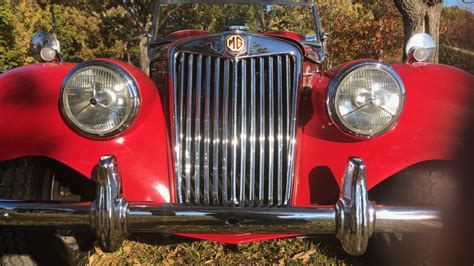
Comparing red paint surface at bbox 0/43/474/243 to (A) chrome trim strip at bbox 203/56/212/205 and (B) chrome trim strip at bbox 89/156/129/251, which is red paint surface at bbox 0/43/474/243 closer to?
(A) chrome trim strip at bbox 203/56/212/205

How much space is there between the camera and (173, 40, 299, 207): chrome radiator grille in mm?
2529

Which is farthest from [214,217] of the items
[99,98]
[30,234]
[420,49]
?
[420,49]

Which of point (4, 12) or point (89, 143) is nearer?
point (89, 143)

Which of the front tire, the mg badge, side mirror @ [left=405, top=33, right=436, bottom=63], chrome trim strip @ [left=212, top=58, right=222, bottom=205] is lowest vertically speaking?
the front tire

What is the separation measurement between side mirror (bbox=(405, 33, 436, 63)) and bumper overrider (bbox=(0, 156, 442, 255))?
4.77ft

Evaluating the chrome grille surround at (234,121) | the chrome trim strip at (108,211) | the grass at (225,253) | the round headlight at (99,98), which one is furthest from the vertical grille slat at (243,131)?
the grass at (225,253)

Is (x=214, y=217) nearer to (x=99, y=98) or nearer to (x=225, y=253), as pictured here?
(x=99, y=98)

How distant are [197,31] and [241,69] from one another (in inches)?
53.8

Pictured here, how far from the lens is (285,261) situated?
11.0 feet

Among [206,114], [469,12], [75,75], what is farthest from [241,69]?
[469,12]

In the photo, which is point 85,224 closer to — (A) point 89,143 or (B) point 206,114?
(A) point 89,143

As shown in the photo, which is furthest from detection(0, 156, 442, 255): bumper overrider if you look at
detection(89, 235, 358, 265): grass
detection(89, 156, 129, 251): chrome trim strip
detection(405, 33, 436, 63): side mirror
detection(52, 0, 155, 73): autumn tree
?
detection(52, 0, 155, 73): autumn tree

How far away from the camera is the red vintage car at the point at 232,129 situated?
7.74ft

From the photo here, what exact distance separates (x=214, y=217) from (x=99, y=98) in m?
0.83
